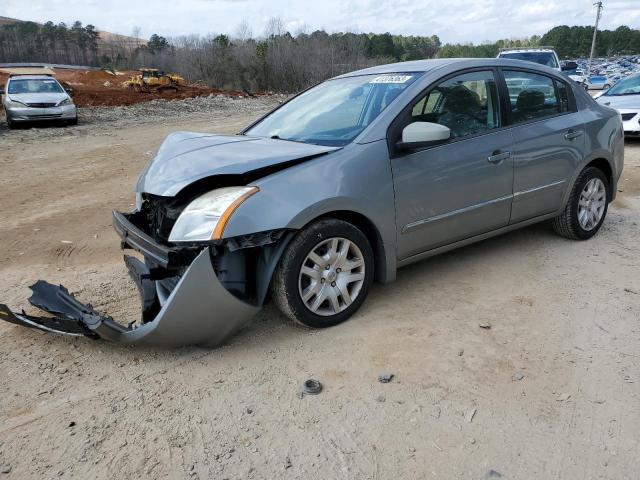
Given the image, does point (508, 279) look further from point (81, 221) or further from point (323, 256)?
point (81, 221)

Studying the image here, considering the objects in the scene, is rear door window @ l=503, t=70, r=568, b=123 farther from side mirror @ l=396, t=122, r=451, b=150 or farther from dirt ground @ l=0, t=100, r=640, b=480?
dirt ground @ l=0, t=100, r=640, b=480

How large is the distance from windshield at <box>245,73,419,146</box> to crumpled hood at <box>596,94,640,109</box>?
8677mm

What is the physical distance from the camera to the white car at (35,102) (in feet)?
50.0

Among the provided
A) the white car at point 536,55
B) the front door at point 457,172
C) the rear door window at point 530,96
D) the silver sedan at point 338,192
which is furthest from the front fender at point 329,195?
the white car at point 536,55

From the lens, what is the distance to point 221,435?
263 centimetres

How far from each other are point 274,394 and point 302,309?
2.08ft

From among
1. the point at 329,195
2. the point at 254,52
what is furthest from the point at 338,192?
the point at 254,52

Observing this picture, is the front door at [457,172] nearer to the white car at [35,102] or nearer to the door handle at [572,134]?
the door handle at [572,134]

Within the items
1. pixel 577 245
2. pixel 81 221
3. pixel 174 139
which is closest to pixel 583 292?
pixel 577 245

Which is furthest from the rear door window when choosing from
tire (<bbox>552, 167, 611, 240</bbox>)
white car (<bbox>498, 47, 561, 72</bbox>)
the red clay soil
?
the red clay soil

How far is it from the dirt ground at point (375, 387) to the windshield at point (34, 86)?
1371cm

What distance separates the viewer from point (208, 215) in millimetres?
3113

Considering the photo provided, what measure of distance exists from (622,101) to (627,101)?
4.7 inches

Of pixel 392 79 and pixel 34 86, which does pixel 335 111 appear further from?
pixel 34 86
